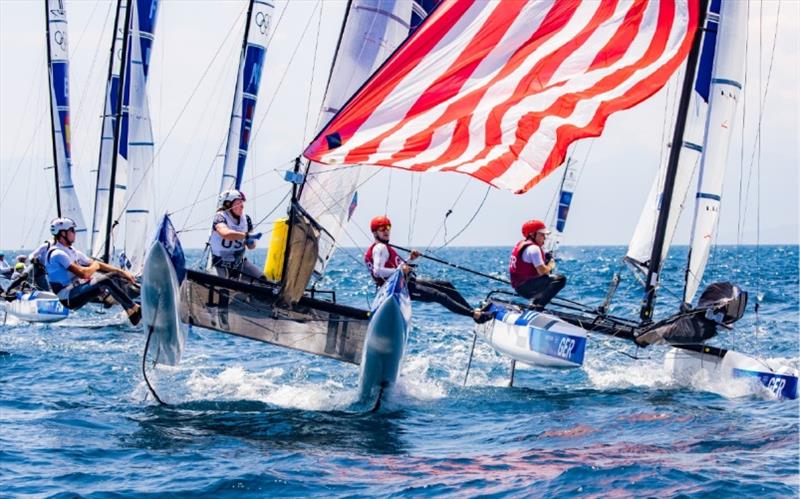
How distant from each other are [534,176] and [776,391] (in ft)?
14.1

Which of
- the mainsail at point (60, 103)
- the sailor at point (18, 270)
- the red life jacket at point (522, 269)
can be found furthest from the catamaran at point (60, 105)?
the red life jacket at point (522, 269)

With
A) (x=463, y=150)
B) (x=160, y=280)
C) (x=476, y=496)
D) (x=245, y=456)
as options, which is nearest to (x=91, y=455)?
(x=245, y=456)

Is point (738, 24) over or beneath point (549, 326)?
over

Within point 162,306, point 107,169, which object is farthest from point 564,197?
point 162,306

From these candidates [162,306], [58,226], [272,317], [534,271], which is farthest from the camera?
[58,226]

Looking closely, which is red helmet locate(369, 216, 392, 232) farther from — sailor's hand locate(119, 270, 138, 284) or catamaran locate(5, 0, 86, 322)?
catamaran locate(5, 0, 86, 322)

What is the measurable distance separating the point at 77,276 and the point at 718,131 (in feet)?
27.8

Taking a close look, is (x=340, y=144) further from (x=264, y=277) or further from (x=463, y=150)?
(x=264, y=277)

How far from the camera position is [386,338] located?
10766 mm

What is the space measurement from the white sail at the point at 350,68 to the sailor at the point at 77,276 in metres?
2.57

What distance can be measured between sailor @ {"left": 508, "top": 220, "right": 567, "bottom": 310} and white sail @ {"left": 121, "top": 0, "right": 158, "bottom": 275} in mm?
12687

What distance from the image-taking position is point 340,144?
388 inches

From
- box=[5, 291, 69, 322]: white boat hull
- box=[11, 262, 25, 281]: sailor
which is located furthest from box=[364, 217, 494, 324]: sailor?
box=[11, 262, 25, 281]: sailor

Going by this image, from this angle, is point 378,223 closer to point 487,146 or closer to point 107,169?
point 487,146
